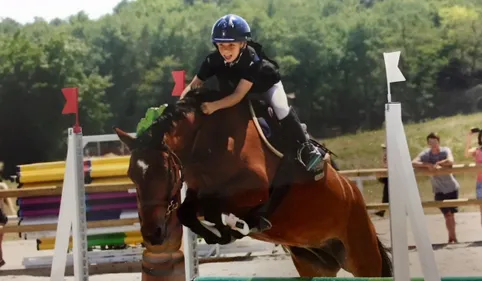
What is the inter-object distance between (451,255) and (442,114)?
1.74 feet

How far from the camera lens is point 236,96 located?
175 cm

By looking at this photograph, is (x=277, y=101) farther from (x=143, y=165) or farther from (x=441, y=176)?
(x=441, y=176)

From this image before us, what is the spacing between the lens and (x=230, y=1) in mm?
2059

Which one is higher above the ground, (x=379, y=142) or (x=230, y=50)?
(x=230, y=50)

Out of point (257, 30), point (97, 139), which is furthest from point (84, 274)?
point (257, 30)

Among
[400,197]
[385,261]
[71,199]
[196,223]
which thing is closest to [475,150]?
[385,261]

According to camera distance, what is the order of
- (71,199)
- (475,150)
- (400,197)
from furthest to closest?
(475,150)
(71,199)
(400,197)

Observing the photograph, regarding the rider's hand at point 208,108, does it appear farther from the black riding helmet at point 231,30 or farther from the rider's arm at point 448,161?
the rider's arm at point 448,161

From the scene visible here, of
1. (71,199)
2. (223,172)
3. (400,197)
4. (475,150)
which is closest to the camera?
(400,197)

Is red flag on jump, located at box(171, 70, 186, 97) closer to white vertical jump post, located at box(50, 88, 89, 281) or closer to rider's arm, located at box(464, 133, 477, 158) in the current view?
white vertical jump post, located at box(50, 88, 89, 281)

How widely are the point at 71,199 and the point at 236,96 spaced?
2.01ft

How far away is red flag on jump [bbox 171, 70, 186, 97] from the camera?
1973 mm

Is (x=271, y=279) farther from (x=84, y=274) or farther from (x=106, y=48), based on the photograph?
(x=106, y=48)

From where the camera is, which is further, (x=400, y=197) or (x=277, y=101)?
(x=277, y=101)
